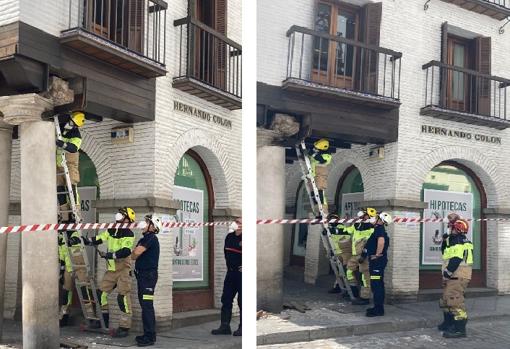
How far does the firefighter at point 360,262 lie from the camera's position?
2.75 metres

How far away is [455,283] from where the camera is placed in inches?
101

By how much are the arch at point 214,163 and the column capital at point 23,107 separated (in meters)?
1.23

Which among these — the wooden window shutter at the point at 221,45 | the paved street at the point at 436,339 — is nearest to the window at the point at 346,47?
the paved street at the point at 436,339

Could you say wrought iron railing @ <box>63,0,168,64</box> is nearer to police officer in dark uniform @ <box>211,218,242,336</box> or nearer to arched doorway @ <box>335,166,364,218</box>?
police officer in dark uniform @ <box>211,218,242,336</box>

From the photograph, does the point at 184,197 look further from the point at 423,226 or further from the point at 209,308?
the point at 423,226

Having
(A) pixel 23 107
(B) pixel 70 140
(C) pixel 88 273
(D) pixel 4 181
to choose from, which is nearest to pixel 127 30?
(B) pixel 70 140

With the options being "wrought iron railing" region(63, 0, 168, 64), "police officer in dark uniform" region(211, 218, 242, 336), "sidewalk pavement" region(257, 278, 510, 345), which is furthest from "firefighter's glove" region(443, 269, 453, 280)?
"wrought iron railing" region(63, 0, 168, 64)

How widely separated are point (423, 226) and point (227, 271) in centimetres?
278

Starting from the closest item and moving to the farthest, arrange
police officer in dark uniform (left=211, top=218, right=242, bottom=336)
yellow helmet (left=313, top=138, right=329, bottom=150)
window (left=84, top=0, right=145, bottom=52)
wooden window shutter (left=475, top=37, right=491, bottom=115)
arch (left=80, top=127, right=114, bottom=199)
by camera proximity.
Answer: wooden window shutter (left=475, top=37, right=491, bottom=115) < yellow helmet (left=313, top=138, right=329, bottom=150) < police officer in dark uniform (left=211, top=218, right=242, bottom=336) < window (left=84, top=0, right=145, bottom=52) < arch (left=80, top=127, right=114, bottom=199)

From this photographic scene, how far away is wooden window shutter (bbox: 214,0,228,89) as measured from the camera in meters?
5.04

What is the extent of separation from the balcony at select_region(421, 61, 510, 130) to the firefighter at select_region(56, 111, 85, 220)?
3261 mm

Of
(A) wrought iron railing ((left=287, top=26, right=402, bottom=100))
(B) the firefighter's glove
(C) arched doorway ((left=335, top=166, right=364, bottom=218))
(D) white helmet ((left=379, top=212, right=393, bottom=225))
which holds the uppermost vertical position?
(A) wrought iron railing ((left=287, top=26, right=402, bottom=100))

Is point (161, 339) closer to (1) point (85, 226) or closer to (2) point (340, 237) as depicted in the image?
(1) point (85, 226)

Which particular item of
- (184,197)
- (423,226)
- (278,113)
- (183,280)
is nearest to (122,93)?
(184,197)
